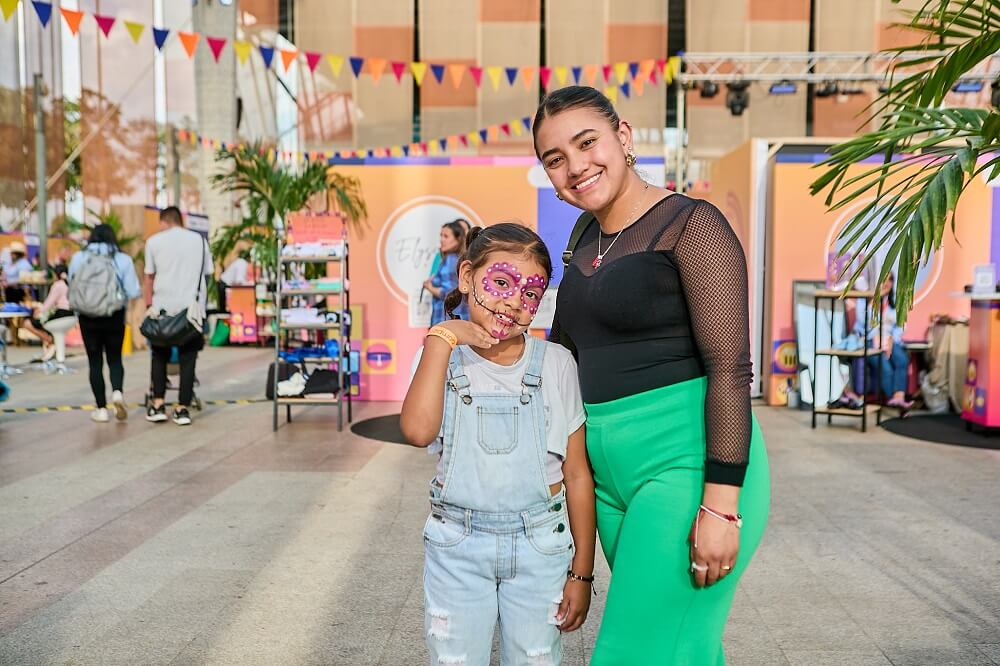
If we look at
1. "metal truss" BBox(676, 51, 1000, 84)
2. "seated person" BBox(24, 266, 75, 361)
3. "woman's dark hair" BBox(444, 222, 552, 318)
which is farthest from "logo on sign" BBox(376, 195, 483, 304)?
"woman's dark hair" BBox(444, 222, 552, 318)

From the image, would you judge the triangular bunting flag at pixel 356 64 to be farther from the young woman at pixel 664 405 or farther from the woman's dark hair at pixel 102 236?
the young woman at pixel 664 405

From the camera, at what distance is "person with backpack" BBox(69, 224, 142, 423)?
7277 millimetres

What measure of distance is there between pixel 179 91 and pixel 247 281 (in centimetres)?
671

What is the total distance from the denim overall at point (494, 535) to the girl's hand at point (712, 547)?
1.04ft

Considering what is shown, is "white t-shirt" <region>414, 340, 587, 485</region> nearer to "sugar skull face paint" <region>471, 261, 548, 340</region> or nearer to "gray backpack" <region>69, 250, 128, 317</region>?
"sugar skull face paint" <region>471, 261, 548, 340</region>

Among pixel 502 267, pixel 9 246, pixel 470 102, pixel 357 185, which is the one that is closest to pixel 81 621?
pixel 502 267

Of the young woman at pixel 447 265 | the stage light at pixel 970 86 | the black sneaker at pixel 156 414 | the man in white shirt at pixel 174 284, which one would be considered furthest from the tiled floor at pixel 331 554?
the stage light at pixel 970 86

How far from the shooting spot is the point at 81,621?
323 centimetres

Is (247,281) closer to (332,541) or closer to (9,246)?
(9,246)

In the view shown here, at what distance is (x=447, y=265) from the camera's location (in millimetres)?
7531

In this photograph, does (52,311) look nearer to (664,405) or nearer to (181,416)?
(181,416)

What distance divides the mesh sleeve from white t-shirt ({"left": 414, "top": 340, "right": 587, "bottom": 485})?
30 cm

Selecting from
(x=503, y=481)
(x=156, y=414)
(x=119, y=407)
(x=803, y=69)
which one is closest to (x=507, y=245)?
(x=503, y=481)

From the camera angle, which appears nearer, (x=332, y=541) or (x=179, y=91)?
(x=332, y=541)
